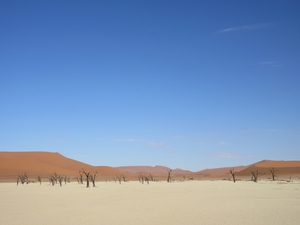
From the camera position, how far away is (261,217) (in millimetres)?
12164

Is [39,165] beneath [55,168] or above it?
above

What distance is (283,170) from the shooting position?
98250mm

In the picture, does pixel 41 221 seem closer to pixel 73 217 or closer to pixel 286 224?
pixel 73 217

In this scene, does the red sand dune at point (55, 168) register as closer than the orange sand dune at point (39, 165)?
Yes

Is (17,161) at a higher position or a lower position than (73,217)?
higher

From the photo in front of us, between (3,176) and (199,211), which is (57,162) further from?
(199,211)

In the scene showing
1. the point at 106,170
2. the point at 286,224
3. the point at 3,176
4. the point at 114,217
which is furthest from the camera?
the point at 106,170

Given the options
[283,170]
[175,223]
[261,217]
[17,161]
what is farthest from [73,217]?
[17,161]

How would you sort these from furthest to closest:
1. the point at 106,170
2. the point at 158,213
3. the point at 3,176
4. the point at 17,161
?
the point at 106,170 < the point at 17,161 < the point at 3,176 < the point at 158,213

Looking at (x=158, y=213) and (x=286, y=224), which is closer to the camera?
(x=286, y=224)

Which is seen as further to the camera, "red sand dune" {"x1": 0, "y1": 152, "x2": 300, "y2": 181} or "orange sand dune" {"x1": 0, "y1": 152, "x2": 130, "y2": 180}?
"orange sand dune" {"x1": 0, "y1": 152, "x2": 130, "y2": 180}

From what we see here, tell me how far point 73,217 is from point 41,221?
137cm

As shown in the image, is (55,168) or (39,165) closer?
(39,165)

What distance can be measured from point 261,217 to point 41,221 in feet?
28.6
